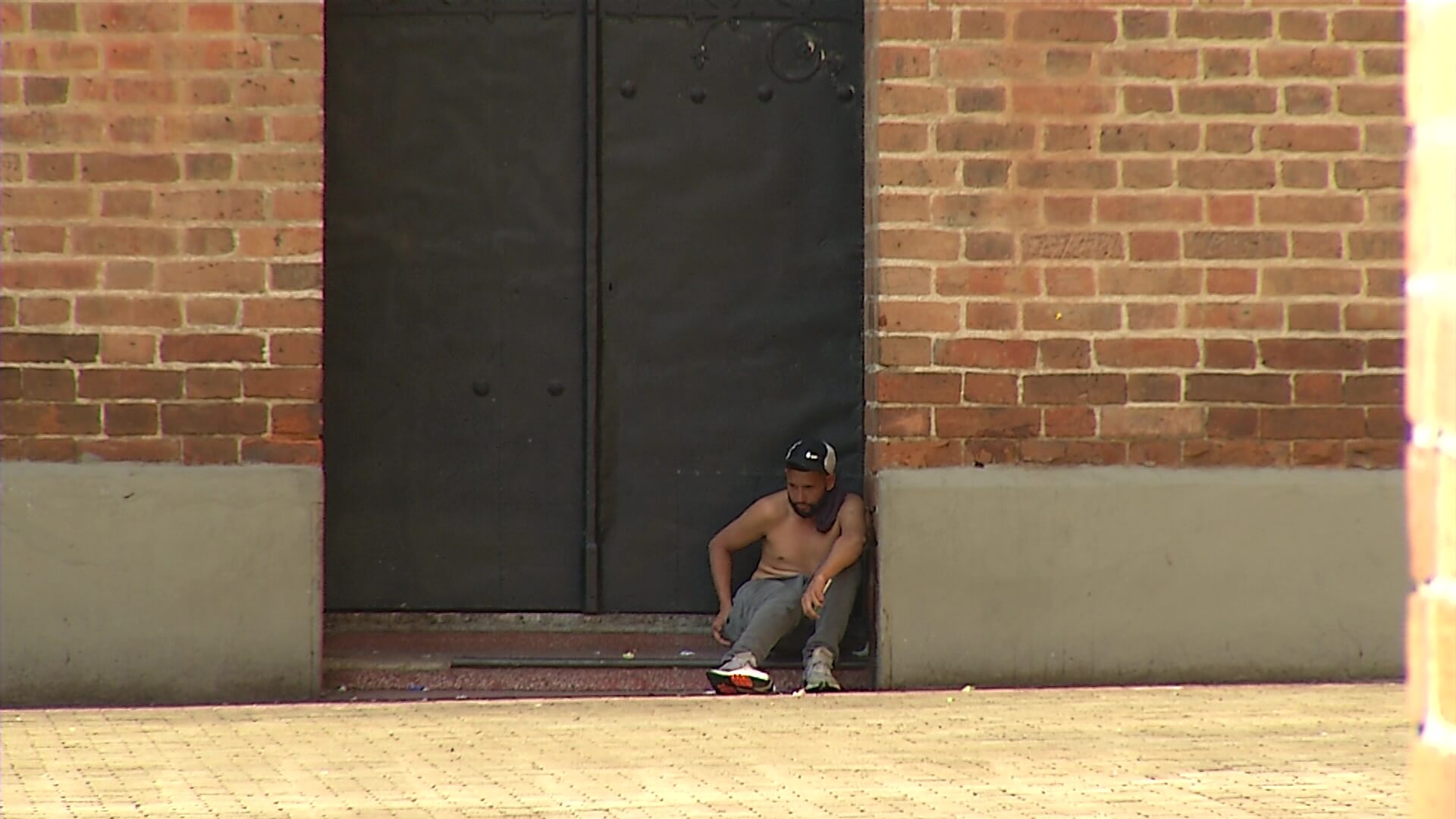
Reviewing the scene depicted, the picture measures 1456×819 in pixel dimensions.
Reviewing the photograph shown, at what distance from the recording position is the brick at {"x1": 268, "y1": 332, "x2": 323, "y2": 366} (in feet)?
24.2

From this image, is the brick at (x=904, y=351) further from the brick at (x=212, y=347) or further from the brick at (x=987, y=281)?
the brick at (x=212, y=347)

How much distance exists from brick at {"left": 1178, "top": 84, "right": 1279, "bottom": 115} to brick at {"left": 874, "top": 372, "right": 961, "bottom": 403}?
133cm

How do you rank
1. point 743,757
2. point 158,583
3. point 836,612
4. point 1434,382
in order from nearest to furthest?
point 1434,382
point 743,757
point 158,583
point 836,612

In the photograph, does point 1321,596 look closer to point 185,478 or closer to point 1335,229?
point 1335,229

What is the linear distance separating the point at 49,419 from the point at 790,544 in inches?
110

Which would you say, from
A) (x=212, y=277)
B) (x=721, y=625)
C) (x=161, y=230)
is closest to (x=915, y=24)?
(x=721, y=625)

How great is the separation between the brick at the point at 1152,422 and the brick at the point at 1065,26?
4.49 ft

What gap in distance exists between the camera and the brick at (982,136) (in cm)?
748

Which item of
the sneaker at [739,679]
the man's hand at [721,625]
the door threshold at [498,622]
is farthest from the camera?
the door threshold at [498,622]

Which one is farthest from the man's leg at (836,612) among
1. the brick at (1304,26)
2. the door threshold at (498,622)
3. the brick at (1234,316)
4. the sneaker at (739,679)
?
the brick at (1304,26)

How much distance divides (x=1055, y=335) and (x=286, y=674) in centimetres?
307

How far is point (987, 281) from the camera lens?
24.6ft

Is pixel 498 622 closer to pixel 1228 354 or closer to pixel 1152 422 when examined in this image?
pixel 1152 422

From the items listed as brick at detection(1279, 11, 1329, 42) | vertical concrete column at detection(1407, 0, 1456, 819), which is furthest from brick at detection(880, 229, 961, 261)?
vertical concrete column at detection(1407, 0, 1456, 819)
